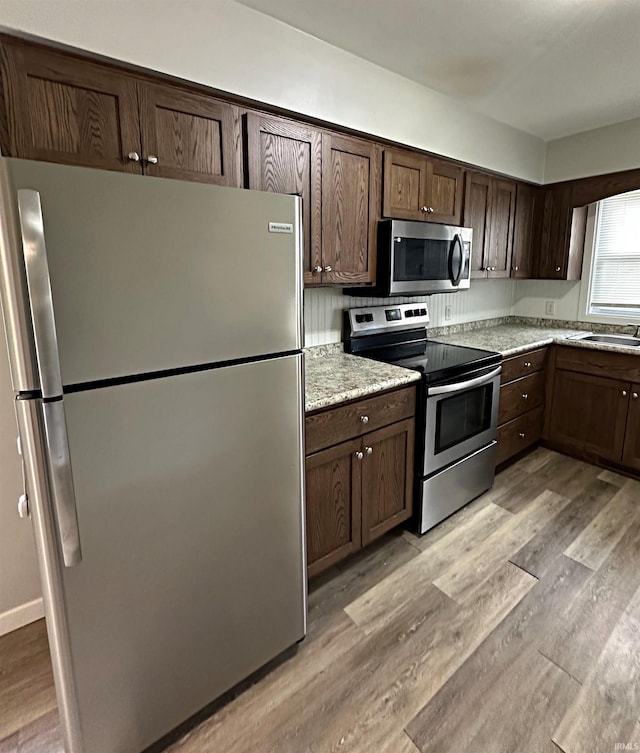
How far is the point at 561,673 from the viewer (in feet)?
5.20

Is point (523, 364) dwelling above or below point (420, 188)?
below

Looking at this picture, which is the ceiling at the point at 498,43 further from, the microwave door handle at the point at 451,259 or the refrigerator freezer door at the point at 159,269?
the refrigerator freezer door at the point at 159,269

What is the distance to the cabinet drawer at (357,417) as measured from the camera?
70.1 inches

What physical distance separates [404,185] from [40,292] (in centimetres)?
A: 205

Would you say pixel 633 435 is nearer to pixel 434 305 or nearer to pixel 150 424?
pixel 434 305

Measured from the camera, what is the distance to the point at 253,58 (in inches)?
67.2

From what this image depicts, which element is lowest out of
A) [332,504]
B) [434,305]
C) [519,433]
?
[519,433]

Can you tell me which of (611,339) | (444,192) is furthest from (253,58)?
(611,339)

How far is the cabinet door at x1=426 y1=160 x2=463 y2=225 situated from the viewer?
257 cm

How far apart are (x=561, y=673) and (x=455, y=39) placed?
268 centimetres

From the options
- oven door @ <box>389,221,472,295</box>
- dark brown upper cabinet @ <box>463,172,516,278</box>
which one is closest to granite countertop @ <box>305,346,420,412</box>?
oven door @ <box>389,221,472,295</box>

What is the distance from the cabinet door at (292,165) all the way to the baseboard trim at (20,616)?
1.89 m

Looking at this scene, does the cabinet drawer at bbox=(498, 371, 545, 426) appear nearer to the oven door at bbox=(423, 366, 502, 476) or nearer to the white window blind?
the oven door at bbox=(423, 366, 502, 476)

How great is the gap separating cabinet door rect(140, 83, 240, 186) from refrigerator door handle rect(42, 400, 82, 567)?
3.24ft
